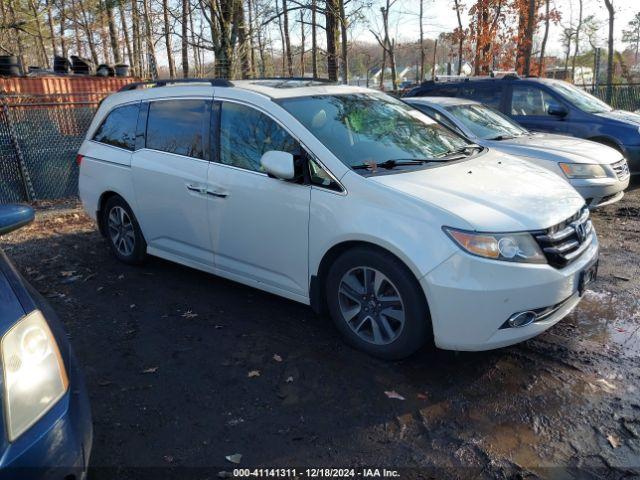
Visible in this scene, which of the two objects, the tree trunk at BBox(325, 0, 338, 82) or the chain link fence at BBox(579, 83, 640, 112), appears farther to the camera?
the chain link fence at BBox(579, 83, 640, 112)

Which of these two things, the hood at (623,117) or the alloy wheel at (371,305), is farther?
the hood at (623,117)

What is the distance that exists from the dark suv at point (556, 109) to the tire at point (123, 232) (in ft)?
21.1

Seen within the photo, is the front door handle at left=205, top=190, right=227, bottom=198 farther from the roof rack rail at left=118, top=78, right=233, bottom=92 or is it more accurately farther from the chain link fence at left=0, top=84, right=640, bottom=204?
the chain link fence at left=0, top=84, right=640, bottom=204

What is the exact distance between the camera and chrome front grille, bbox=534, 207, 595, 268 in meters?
3.13

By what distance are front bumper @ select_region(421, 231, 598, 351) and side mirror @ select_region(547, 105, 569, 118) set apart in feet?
20.4

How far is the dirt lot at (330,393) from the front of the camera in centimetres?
266

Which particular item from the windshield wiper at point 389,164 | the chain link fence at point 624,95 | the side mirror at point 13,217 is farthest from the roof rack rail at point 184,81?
the chain link fence at point 624,95

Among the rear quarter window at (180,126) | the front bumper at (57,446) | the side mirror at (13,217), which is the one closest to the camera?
the front bumper at (57,446)

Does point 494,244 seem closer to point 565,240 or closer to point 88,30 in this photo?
point 565,240

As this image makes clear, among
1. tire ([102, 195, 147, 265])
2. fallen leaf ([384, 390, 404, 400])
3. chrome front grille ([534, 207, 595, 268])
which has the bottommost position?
fallen leaf ([384, 390, 404, 400])

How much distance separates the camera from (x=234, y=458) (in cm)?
268

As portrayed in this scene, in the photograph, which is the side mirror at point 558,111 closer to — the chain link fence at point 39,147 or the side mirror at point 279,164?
the side mirror at point 279,164

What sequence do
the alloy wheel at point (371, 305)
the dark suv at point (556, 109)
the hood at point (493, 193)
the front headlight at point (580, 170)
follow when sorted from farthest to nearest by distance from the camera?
the dark suv at point (556, 109)
the front headlight at point (580, 170)
the alloy wheel at point (371, 305)
the hood at point (493, 193)

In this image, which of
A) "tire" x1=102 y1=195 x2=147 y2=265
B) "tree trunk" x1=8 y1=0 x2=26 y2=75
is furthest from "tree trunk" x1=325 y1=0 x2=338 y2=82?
"tree trunk" x1=8 y1=0 x2=26 y2=75
